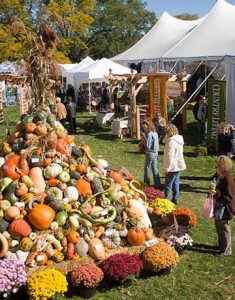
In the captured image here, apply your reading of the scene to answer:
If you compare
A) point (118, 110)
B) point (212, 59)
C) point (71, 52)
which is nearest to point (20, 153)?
point (212, 59)

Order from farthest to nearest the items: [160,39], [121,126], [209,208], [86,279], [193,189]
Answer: [160,39], [121,126], [193,189], [209,208], [86,279]

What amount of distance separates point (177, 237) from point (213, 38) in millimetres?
13688

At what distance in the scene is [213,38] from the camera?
1909cm

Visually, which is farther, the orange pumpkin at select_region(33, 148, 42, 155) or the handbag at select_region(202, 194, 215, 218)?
the orange pumpkin at select_region(33, 148, 42, 155)

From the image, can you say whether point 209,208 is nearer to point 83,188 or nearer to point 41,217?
point 83,188

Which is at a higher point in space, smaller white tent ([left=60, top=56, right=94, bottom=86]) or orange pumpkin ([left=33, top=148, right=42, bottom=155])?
smaller white tent ([left=60, top=56, right=94, bottom=86])

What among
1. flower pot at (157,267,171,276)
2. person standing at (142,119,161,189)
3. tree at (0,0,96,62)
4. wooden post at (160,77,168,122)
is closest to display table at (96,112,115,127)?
wooden post at (160,77,168,122)

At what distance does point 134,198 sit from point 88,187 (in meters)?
0.99

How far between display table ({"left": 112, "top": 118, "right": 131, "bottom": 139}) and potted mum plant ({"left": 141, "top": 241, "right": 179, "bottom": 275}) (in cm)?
1144

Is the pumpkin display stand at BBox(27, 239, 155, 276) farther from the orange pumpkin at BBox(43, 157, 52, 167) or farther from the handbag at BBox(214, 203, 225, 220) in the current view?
the orange pumpkin at BBox(43, 157, 52, 167)

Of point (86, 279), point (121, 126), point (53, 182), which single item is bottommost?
point (86, 279)

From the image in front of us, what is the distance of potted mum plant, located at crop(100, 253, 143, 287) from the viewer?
6098mm

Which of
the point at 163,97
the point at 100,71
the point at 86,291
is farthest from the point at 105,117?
the point at 86,291

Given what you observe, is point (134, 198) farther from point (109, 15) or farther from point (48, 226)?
point (109, 15)
